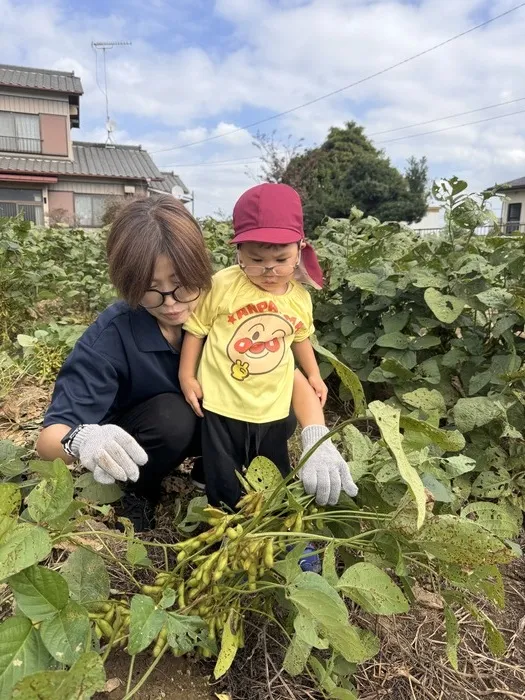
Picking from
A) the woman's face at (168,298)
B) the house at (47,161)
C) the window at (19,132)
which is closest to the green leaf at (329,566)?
the woman's face at (168,298)

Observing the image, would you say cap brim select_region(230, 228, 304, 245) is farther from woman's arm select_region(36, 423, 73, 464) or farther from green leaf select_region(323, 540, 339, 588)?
green leaf select_region(323, 540, 339, 588)

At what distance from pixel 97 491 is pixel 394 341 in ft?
3.75

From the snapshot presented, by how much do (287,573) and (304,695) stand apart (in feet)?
1.26

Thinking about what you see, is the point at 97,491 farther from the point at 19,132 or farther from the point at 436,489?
the point at 19,132

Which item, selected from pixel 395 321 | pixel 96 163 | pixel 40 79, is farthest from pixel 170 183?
pixel 395 321

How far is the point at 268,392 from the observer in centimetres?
142

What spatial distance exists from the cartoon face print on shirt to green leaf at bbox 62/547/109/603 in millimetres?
575

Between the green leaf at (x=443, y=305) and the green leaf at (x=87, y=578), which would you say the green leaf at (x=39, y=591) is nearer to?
the green leaf at (x=87, y=578)

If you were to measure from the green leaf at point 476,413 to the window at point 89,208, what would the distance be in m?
17.8

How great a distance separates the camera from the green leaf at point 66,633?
716 millimetres

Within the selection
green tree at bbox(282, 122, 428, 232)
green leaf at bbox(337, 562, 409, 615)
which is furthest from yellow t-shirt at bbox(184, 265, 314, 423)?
green tree at bbox(282, 122, 428, 232)

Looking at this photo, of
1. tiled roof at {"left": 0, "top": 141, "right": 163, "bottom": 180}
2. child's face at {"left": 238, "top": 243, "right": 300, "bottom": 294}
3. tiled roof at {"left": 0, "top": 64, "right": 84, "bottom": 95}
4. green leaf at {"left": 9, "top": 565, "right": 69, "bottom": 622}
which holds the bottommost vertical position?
green leaf at {"left": 9, "top": 565, "right": 69, "bottom": 622}

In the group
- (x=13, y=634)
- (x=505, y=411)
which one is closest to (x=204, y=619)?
(x=13, y=634)

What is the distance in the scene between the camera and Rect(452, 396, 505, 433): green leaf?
1494 mm
